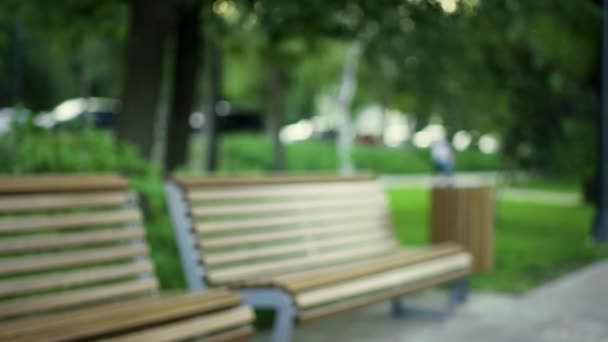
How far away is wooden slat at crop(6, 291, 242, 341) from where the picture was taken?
10.6 feet

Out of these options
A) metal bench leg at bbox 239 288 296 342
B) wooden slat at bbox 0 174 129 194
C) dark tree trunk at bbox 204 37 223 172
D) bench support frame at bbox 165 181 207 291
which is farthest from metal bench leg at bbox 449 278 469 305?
dark tree trunk at bbox 204 37 223 172

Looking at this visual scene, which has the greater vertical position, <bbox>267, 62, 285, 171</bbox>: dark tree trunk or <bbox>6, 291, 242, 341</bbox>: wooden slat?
<bbox>267, 62, 285, 171</bbox>: dark tree trunk

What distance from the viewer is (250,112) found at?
45625 mm

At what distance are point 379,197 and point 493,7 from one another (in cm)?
476

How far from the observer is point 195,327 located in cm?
368

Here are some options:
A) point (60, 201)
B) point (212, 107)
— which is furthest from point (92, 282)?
point (212, 107)

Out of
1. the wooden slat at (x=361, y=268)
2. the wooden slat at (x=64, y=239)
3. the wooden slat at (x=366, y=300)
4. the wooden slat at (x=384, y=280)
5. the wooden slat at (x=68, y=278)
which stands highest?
the wooden slat at (x=64, y=239)

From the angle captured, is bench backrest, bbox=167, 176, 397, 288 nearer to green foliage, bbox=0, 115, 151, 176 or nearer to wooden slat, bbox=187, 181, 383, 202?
wooden slat, bbox=187, 181, 383, 202

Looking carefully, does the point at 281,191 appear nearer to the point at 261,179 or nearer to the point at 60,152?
the point at 261,179

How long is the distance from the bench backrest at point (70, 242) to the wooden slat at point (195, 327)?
527 millimetres

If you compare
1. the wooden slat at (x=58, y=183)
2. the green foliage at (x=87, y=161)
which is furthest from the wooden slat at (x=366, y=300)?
the green foliage at (x=87, y=161)

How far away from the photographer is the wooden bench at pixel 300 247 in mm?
4578

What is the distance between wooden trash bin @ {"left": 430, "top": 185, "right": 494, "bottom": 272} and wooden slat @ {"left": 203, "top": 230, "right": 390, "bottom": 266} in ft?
2.24

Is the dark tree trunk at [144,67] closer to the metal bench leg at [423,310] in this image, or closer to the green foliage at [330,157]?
the metal bench leg at [423,310]
